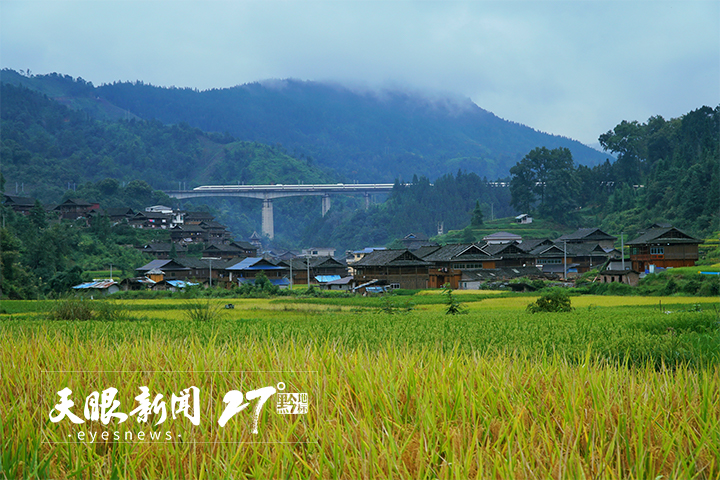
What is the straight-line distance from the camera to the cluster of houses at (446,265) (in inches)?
1068

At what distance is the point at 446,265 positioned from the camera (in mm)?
31703

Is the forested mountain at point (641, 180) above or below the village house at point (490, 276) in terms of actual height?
above

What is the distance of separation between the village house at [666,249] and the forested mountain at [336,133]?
10403 centimetres

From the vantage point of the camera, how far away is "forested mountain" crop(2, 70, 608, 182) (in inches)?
5600

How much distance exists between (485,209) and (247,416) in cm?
6790

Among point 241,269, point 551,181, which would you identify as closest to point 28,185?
point 241,269

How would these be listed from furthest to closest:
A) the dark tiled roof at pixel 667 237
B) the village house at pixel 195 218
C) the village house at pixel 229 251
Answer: the village house at pixel 195 218 < the village house at pixel 229 251 < the dark tiled roof at pixel 667 237

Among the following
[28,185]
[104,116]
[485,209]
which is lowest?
[485,209]

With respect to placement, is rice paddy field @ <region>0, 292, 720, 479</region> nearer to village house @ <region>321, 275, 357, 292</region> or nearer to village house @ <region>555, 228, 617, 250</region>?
village house @ <region>321, 275, 357, 292</region>

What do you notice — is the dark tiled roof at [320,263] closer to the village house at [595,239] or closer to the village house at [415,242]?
the village house at [595,239]

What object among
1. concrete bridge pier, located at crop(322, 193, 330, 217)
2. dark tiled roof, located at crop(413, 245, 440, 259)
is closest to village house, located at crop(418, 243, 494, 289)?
dark tiled roof, located at crop(413, 245, 440, 259)

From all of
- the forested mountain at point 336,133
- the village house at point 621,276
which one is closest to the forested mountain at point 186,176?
the forested mountain at point 336,133

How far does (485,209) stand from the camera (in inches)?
2717

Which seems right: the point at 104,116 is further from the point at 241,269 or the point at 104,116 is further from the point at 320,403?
the point at 320,403
